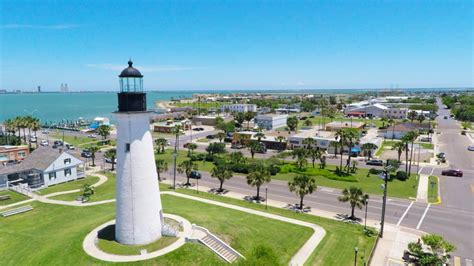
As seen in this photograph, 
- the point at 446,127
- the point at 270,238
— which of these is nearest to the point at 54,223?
the point at 270,238

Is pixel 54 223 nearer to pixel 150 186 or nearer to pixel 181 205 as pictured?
pixel 181 205

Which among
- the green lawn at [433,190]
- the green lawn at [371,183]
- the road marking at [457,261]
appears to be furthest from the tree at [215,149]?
the road marking at [457,261]

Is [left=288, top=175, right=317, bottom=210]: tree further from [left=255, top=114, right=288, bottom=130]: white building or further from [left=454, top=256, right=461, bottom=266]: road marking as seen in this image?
[left=255, top=114, right=288, bottom=130]: white building

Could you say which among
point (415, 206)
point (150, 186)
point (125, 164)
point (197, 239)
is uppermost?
point (125, 164)

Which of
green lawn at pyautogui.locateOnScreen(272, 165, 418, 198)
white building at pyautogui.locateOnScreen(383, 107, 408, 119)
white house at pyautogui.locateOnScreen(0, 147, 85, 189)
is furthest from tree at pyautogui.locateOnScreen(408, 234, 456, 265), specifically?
white building at pyautogui.locateOnScreen(383, 107, 408, 119)

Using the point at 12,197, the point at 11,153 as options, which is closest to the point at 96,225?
the point at 12,197

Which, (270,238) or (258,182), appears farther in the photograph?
(258,182)

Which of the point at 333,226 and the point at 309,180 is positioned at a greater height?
the point at 309,180

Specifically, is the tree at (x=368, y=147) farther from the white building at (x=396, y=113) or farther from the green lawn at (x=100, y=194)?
the white building at (x=396, y=113)
